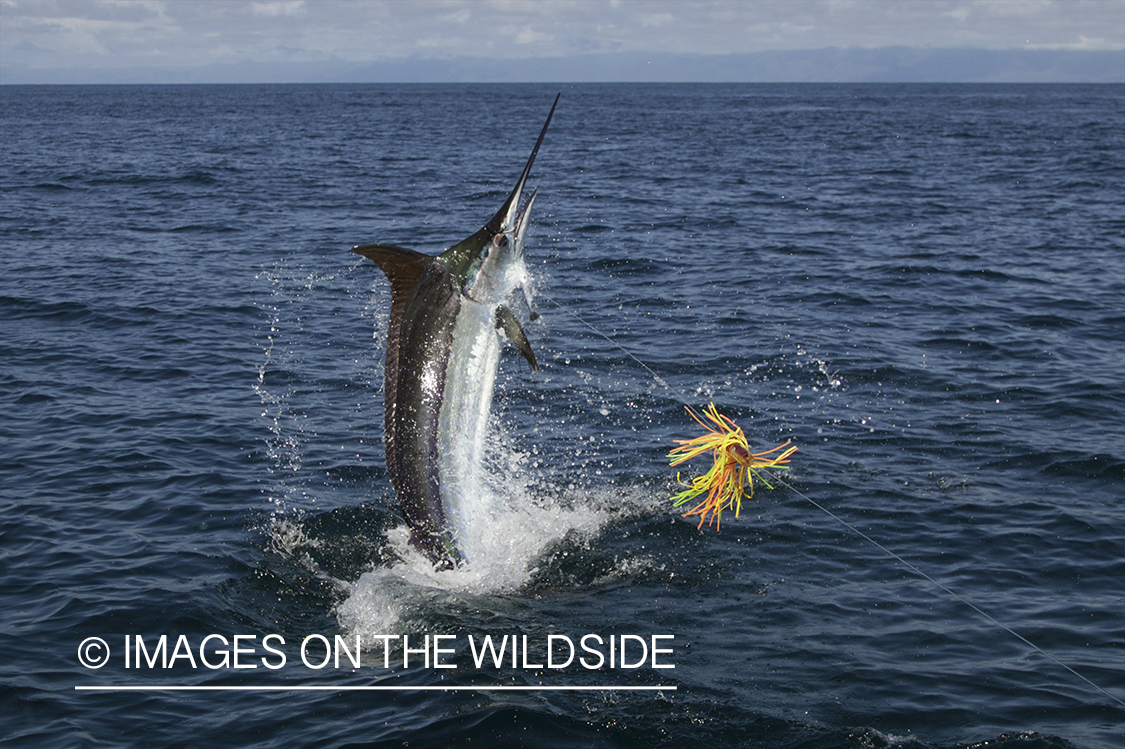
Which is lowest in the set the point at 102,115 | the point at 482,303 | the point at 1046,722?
the point at 1046,722

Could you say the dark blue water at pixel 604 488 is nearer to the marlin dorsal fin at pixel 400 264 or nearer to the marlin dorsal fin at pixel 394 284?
the marlin dorsal fin at pixel 394 284

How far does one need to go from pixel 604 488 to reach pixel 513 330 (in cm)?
568

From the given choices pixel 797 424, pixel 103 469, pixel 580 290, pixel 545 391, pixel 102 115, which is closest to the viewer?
pixel 103 469

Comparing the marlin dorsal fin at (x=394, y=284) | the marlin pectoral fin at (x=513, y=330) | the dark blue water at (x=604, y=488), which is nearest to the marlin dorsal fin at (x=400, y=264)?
the marlin dorsal fin at (x=394, y=284)

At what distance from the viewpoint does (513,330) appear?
7.64 m

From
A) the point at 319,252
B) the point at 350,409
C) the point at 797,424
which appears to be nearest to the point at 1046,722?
the point at 797,424

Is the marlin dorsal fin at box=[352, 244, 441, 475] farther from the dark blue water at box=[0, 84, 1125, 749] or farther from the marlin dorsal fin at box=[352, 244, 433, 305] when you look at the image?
the dark blue water at box=[0, 84, 1125, 749]

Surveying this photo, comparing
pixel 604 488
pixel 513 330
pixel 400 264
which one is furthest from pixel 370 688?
pixel 604 488

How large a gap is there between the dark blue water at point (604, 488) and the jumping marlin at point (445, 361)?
156cm

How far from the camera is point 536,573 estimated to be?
34.4ft

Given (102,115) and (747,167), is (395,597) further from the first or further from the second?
(102,115)

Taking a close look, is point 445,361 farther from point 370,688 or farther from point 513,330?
point 370,688

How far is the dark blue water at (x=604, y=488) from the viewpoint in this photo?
8.32 metres

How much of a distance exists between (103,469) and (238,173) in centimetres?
3603
